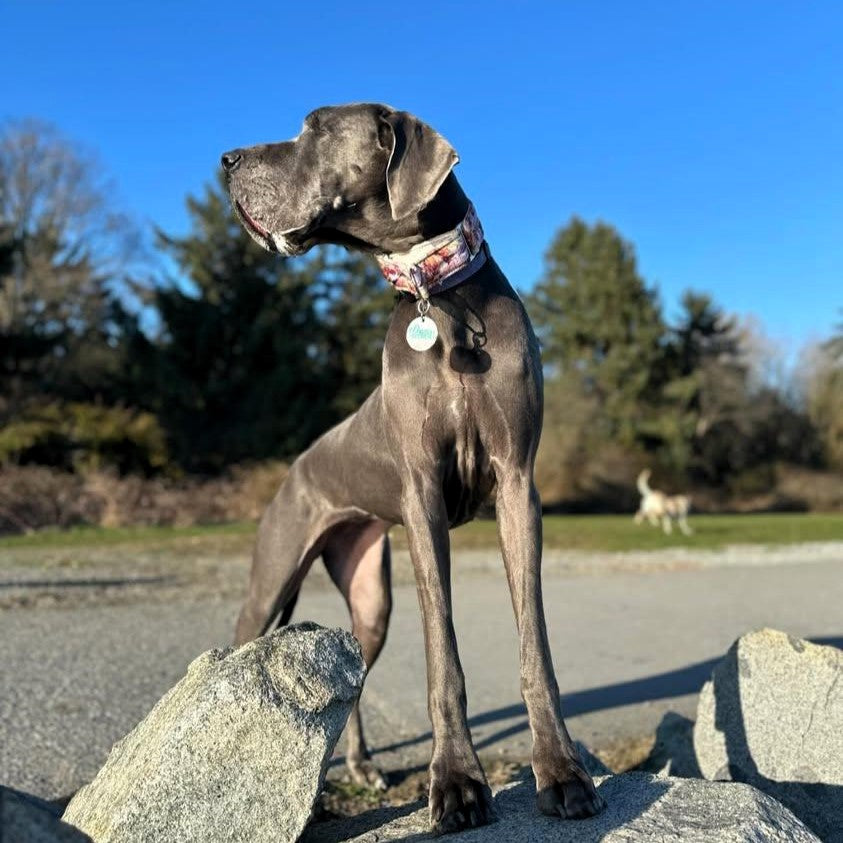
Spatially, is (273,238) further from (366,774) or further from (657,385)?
(657,385)

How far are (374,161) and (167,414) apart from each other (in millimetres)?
26015

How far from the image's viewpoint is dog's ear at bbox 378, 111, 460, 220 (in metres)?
2.98

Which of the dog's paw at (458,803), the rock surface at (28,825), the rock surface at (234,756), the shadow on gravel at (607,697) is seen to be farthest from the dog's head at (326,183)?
the shadow on gravel at (607,697)

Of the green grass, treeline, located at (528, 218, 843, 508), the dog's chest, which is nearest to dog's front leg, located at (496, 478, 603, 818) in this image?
the dog's chest

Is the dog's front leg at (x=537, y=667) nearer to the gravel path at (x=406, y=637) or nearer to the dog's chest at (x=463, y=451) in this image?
the dog's chest at (x=463, y=451)

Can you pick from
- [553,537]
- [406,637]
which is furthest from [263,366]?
[406,637]

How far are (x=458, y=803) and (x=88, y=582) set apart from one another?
30.6ft

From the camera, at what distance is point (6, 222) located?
102 feet

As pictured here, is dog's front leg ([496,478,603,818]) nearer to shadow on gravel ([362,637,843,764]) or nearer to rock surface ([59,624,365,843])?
rock surface ([59,624,365,843])

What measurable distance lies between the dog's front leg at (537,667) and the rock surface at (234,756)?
0.54m

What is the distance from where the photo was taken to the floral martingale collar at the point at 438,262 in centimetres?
315

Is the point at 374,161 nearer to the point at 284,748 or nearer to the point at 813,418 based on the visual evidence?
the point at 284,748

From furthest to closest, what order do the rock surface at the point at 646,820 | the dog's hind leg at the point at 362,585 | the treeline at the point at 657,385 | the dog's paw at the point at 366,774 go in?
the treeline at the point at 657,385
the dog's hind leg at the point at 362,585
the dog's paw at the point at 366,774
the rock surface at the point at 646,820

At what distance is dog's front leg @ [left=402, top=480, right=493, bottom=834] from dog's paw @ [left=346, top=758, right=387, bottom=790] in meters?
1.87
